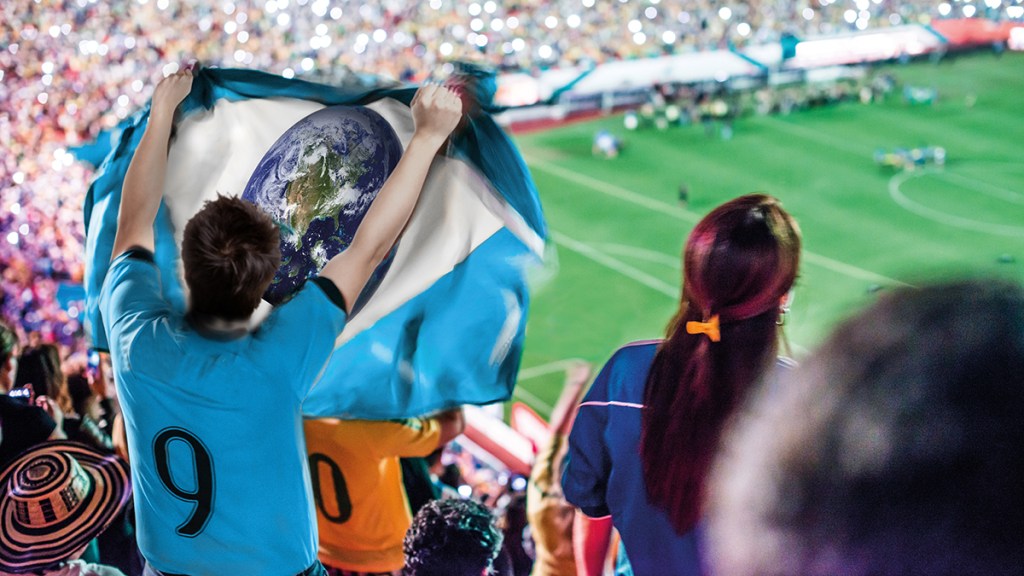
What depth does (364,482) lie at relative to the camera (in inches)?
134

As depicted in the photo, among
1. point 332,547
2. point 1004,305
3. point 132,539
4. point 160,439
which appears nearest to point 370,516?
point 332,547

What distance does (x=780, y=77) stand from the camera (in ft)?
83.9

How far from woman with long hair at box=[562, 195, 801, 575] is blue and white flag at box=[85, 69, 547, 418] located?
0.83 meters

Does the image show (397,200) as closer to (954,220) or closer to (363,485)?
(363,485)

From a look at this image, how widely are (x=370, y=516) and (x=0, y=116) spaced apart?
54.2ft

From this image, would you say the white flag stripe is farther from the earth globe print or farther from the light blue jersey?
the light blue jersey

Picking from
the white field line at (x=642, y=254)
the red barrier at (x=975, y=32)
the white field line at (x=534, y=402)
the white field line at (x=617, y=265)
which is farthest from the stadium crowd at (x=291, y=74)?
the white field line at (x=642, y=254)

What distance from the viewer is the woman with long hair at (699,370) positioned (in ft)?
7.49

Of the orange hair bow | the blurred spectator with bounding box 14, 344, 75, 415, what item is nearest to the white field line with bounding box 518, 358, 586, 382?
the blurred spectator with bounding box 14, 344, 75, 415

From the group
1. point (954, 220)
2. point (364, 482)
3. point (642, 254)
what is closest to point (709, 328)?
point (364, 482)

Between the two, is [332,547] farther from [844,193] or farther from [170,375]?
[844,193]

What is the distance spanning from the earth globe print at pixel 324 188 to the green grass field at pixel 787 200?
9.27m

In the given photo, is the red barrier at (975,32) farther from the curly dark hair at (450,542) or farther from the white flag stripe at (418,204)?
the curly dark hair at (450,542)

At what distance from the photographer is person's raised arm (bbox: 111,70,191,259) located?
2.65m
